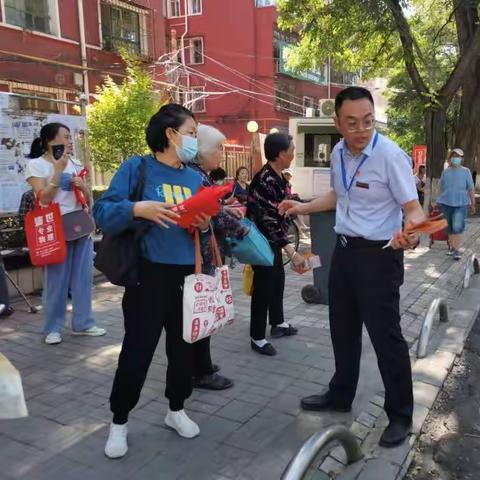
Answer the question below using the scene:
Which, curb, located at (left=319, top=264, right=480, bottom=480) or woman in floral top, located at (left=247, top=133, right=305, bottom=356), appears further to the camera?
woman in floral top, located at (left=247, top=133, right=305, bottom=356)

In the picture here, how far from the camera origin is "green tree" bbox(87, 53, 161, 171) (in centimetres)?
1282

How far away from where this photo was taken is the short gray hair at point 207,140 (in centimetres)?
326

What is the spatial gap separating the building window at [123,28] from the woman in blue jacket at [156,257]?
16283 millimetres

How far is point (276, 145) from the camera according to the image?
408cm

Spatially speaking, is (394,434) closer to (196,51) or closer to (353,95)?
(353,95)

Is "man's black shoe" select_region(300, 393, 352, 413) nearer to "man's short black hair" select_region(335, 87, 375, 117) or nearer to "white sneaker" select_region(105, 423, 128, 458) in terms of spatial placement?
"white sneaker" select_region(105, 423, 128, 458)

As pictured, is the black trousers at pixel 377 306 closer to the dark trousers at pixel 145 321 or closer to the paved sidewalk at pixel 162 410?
the paved sidewalk at pixel 162 410

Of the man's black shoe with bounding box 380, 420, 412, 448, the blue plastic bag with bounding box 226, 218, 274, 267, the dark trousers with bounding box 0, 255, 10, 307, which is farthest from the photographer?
the dark trousers with bounding box 0, 255, 10, 307

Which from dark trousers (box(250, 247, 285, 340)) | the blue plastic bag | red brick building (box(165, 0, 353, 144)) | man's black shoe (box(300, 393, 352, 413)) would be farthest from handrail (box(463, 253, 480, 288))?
red brick building (box(165, 0, 353, 144))

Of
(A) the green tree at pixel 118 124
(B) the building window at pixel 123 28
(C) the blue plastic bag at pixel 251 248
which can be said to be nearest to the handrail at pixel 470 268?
(C) the blue plastic bag at pixel 251 248

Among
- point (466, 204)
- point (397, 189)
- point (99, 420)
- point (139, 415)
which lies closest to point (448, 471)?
point (397, 189)

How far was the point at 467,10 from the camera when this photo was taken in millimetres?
11695

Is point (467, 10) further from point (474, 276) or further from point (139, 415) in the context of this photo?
point (139, 415)

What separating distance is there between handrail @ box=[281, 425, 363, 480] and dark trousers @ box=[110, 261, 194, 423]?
0.88 metres
